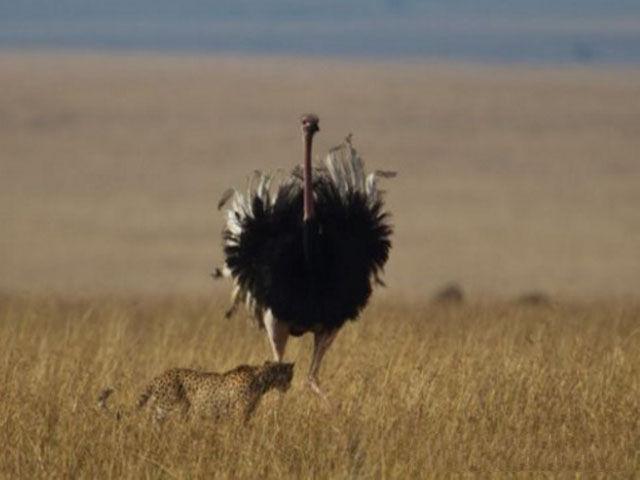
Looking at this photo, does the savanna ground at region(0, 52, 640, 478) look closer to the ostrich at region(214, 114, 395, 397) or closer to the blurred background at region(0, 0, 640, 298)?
the blurred background at region(0, 0, 640, 298)

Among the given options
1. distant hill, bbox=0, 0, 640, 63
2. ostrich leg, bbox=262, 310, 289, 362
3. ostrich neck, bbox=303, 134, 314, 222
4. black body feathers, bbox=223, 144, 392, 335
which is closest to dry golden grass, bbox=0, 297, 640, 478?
ostrich leg, bbox=262, 310, 289, 362

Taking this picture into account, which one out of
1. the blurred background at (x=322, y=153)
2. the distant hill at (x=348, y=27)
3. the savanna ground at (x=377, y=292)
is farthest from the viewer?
the distant hill at (x=348, y=27)

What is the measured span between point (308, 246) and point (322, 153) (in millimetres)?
25679

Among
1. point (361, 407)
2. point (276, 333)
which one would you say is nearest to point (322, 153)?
point (276, 333)

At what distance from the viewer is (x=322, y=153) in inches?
1362

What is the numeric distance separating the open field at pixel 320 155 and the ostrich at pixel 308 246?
9.47 m

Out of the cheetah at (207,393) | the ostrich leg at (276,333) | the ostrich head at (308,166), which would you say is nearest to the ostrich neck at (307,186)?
the ostrich head at (308,166)

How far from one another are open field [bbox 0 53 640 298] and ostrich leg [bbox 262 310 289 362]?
385 inches

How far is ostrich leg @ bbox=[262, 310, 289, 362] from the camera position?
907 cm

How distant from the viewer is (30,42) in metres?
95.7

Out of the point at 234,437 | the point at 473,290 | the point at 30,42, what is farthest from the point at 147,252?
the point at 30,42

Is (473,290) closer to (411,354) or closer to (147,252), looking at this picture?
(147,252)

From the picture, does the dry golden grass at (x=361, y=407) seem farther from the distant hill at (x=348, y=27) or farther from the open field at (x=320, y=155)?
the distant hill at (x=348, y=27)

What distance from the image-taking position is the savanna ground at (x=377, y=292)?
22.5 ft
